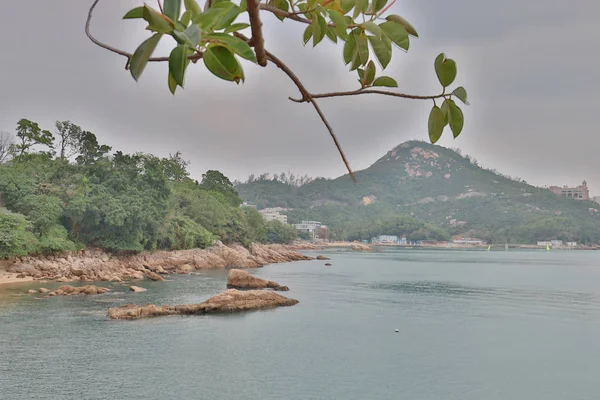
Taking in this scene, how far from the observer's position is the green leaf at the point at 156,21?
1.49ft

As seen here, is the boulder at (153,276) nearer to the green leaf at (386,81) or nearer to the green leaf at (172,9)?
the green leaf at (386,81)

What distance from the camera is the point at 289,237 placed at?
75.0 metres

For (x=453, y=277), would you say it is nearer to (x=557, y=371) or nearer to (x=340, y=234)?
(x=557, y=371)

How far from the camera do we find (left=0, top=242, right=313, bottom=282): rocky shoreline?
25688mm

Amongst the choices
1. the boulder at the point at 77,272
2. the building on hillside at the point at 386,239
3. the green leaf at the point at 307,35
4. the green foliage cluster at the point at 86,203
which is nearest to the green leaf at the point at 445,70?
the green leaf at the point at 307,35

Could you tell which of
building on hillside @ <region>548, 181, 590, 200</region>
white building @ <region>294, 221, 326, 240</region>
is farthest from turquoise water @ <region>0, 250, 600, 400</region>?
building on hillside @ <region>548, 181, 590, 200</region>

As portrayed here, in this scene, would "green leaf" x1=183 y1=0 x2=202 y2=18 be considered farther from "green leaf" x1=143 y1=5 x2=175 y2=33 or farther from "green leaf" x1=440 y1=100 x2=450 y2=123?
"green leaf" x1=440 y1=100 x2=450 y2=123

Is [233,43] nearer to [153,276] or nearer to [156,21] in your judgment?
[156,21]

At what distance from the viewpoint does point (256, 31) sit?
617 mm

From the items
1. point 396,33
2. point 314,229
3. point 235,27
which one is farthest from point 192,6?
point 314,229

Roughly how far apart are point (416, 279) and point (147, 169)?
20848mm

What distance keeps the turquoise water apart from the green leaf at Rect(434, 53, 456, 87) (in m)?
12.8

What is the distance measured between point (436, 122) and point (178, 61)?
16.1 inches

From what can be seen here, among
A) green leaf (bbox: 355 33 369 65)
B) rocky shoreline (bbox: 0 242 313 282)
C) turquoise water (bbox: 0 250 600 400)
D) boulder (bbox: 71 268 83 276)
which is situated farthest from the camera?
boulder (bbox: 71 268 83 276)
